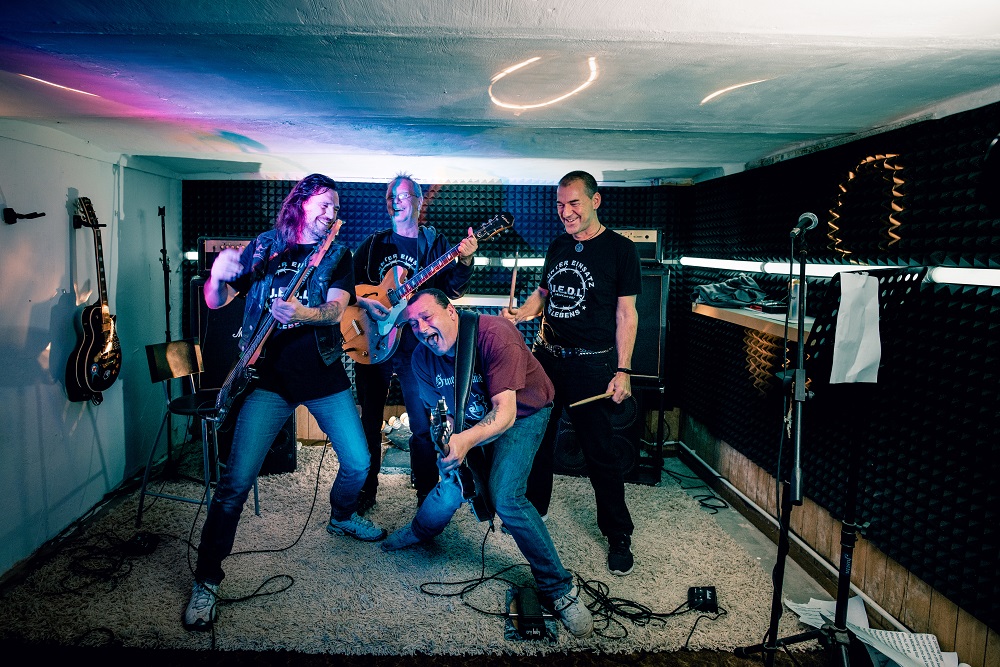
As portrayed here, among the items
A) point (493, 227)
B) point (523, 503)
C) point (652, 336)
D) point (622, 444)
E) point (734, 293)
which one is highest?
point (493, 227)

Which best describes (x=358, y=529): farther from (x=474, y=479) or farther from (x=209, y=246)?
(x=209, y=246)

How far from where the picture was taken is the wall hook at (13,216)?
2.88 m

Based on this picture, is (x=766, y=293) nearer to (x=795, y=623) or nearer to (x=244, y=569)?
(x=795, y=623)

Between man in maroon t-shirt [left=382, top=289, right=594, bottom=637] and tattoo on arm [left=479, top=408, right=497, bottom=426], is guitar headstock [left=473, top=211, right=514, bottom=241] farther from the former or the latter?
tattoo on arm [left=479, top=408, right=497, bottom=426]

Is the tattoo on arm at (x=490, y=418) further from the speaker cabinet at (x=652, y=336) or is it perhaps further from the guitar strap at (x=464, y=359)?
the speaker cabinet at (x=652, y=336)

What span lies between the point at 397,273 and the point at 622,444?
1899 mm

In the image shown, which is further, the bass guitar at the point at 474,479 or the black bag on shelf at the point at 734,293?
the black bag on shelf at the point at 734,293

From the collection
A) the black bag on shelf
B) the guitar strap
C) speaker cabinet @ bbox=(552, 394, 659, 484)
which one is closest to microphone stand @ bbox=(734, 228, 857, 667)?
the guitar strap

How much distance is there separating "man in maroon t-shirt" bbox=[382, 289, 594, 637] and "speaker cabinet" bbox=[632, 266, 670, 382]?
152 centimetres

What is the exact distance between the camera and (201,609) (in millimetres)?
2562

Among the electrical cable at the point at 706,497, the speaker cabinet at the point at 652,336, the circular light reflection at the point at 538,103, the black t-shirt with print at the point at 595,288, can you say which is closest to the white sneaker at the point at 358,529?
the black t-shirt with print at the point at 595,288

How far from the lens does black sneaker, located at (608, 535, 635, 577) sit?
3041 millimetres

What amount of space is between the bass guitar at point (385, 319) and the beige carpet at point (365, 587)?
1010 mm

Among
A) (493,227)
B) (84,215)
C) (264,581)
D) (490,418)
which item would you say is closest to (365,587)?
(264,581)
